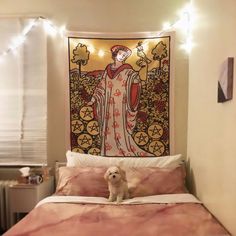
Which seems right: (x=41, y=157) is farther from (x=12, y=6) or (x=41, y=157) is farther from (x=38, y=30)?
(x=12, y=6)

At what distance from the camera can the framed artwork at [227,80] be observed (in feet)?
6.59

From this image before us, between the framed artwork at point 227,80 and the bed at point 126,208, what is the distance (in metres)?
0.84

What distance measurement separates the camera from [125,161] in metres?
3.08

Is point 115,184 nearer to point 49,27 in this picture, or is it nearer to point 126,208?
point 126,208

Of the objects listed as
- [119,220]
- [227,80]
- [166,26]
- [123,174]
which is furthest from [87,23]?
[119,220]

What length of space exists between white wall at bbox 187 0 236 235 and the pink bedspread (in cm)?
19

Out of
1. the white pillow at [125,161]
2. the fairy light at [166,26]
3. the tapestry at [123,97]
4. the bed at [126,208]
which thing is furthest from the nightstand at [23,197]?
the fairy light at [166,26]

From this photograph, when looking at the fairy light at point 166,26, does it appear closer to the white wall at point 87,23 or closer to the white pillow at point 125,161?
the white wall at point 87,23

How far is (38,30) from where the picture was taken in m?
3.35

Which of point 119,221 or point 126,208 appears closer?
point 119,221

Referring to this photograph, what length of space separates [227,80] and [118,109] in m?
1.44

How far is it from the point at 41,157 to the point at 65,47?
3.90 feet

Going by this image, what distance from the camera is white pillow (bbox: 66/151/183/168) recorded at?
10.0 ft

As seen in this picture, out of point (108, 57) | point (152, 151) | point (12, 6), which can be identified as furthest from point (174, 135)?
point (12, 6)
